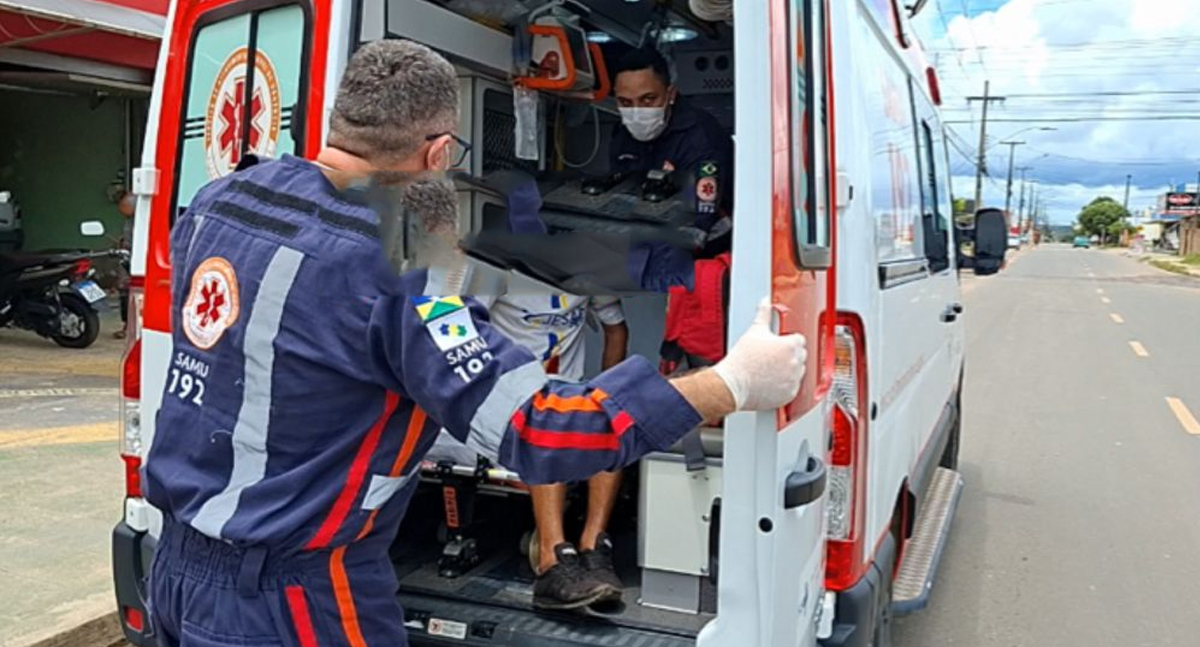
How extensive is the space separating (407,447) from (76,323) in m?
9.09

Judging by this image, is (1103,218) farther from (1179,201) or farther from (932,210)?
(932,210)

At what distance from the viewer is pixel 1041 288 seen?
96.1 feet

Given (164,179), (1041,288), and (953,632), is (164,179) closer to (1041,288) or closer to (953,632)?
(953,632)

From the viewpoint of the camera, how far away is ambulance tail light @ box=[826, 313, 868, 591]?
2.66 m

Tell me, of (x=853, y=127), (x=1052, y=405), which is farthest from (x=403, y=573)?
(x=1052, y=405)

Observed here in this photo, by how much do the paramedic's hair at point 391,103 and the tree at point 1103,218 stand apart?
472ft

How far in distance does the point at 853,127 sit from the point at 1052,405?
27.7 ft

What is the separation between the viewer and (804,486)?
7.37ft

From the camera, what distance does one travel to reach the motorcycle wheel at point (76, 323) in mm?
9867

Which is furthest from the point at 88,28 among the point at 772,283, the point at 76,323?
the point at 772,283

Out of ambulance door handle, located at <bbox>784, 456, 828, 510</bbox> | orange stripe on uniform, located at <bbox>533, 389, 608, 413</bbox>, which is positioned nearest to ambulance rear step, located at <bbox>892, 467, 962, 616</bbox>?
ambulance door handle, located at <bbox>784, 456, 828, 510</bbox>

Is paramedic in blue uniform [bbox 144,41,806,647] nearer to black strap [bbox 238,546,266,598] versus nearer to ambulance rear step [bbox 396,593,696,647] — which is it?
black strap [bbox 238,546,266,598]

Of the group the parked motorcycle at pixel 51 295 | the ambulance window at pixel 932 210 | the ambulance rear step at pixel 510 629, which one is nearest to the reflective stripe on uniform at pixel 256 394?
the ambulance rear step at pixel 510 629

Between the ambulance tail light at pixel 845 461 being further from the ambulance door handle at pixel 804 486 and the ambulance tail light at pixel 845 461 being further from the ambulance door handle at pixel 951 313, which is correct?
the ambulance door handle at pixel 951 313
